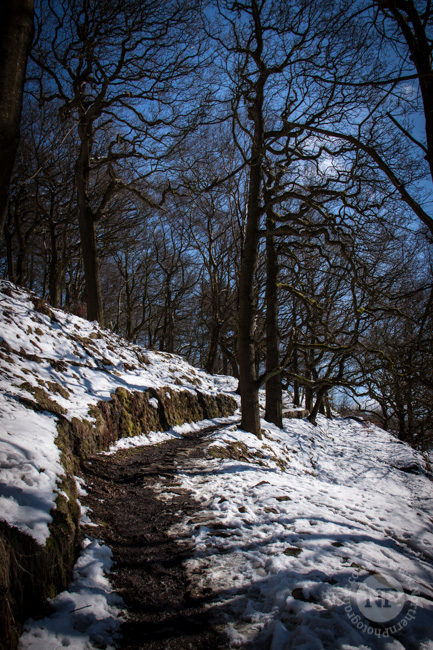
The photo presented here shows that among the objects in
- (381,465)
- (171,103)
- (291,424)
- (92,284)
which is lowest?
(381,465)

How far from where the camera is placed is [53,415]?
140 inches

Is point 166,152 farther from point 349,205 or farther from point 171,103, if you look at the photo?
point 349,205

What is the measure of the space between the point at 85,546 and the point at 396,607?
6.96 ft

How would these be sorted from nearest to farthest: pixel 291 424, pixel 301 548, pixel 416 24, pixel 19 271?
pixel 301 548 < pixel 416 24 < pixel 291 424 < pixel 19 271

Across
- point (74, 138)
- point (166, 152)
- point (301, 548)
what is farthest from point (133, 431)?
point (74, 138)

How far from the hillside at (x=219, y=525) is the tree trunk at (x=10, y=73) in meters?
2.08

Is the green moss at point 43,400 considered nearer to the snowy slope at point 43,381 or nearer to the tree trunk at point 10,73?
the snowy slope at point 43,381

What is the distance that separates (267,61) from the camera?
21.7ft

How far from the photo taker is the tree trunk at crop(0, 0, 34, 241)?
7.82 feet

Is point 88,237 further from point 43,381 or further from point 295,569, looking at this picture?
point 295,569

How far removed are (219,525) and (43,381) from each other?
2.82 metres

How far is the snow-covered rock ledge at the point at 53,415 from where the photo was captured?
1809 millimetres

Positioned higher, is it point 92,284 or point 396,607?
point 92,284

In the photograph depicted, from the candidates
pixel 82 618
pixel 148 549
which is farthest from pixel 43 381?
pixel 82 618
